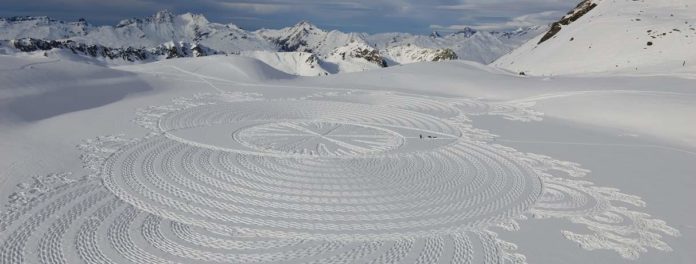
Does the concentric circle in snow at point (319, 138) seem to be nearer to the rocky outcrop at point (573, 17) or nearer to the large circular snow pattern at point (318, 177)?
the large circular snow pattern at point (318, 177)

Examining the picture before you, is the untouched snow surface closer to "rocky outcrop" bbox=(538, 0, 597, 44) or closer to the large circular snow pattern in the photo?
the large circular snow pattern

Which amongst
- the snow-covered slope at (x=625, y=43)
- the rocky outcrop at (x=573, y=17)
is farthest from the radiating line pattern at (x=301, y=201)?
the rocky outcrop at (x=573, y=17)

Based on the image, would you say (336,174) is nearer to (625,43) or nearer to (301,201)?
(301,201)

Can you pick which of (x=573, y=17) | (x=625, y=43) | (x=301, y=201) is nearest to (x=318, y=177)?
(x=301, y=201)

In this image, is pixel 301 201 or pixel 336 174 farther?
pixel 336 174

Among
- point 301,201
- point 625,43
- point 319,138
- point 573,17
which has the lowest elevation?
point 301,201

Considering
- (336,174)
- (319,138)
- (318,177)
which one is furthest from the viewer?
(319,138)

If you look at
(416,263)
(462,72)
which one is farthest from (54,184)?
(462,72)
